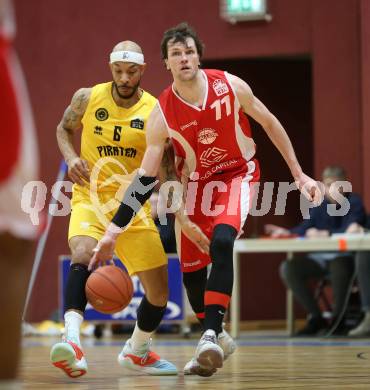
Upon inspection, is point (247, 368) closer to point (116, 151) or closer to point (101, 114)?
point (116, 151)

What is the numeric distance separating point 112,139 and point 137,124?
0.51 ft

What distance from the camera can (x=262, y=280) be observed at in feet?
36.1

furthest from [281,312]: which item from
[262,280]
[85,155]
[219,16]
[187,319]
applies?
[85,155]

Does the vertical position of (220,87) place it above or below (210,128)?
above

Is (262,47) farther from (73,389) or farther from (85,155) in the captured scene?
(73,389)

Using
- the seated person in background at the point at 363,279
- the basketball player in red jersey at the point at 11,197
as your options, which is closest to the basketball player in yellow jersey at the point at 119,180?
the basketball player in red jersey at the point at 11,197

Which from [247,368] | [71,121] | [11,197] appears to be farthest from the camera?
[247,368]

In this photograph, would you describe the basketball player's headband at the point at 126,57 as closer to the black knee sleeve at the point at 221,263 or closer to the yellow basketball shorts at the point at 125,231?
the yellow basketball shorts at the point at 125,231

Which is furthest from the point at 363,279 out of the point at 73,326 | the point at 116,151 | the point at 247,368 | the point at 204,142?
the point at 73,326

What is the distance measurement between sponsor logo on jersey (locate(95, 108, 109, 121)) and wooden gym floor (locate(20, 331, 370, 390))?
1.35m

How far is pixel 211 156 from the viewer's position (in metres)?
4.54

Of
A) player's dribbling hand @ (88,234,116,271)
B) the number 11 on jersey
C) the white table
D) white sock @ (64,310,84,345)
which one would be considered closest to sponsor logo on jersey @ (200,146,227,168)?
the number 11 on jersey

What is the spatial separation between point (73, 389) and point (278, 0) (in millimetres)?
6848

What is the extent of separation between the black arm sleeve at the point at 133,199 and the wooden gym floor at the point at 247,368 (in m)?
0.77
